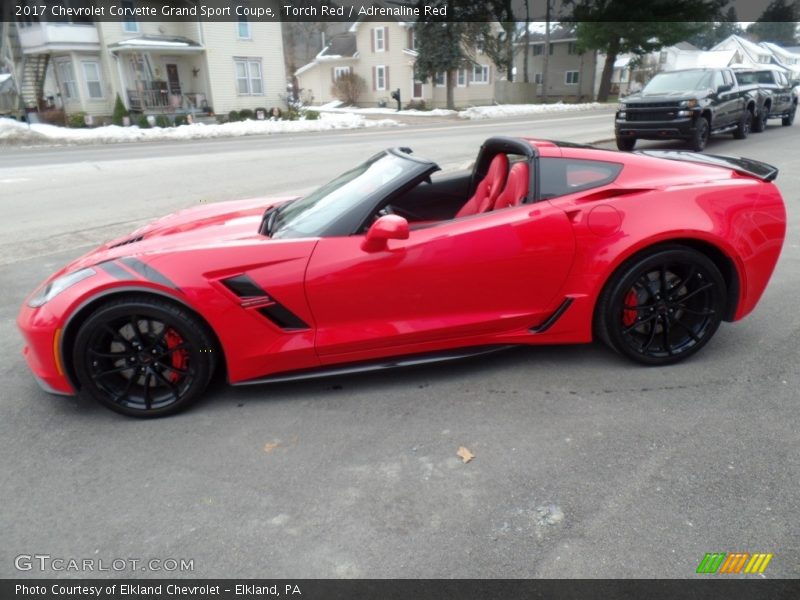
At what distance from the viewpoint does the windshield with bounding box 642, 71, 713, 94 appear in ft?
42.5

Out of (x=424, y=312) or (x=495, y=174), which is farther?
(x=495, y=174)

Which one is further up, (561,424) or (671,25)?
(671,25)

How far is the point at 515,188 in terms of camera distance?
3.51 metres

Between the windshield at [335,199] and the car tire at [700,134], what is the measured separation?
Answer: 10.6 m

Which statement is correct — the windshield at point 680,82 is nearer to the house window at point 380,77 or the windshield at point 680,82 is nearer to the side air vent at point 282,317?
the side air vent at point 282,317

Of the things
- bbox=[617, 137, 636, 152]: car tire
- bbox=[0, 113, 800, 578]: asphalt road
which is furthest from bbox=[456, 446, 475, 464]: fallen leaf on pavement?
bbox=[617, 137, 636, 152]: car tire

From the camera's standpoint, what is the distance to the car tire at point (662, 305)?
3359mm

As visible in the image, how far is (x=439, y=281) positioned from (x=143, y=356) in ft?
5.21

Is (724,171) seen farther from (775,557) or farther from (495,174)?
(775,557)

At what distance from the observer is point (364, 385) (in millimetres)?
3455

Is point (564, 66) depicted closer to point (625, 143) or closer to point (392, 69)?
point (392, 69)

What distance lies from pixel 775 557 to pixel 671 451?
661mm

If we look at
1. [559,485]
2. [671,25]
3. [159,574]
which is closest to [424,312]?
[559,485]
